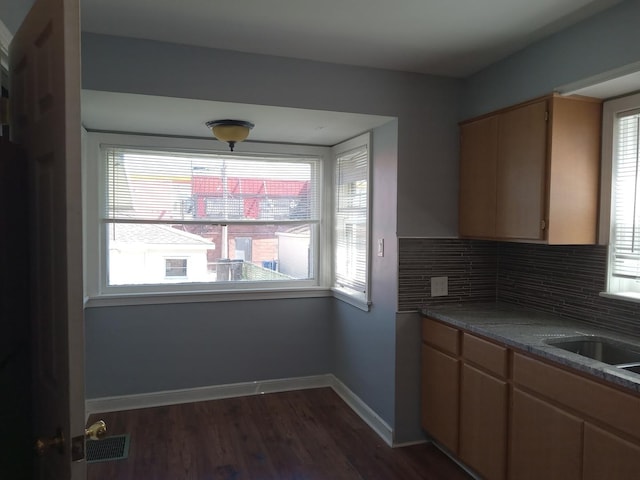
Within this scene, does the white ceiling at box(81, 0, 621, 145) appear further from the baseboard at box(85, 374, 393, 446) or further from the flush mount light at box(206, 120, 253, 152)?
the baseboard at box(85, 374, 393, 446)

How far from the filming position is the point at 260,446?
3008mm

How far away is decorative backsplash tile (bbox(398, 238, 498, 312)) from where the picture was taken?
2.97 m

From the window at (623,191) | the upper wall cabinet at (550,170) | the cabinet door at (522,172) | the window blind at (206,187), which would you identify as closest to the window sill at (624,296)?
the window at (623,191)

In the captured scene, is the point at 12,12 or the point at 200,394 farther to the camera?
the point at 200,394

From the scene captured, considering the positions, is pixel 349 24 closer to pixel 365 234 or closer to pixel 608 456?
pixel 365 234

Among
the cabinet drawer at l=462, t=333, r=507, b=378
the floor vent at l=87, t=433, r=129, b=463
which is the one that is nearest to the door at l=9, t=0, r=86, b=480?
the floor vent at l=87, t=433, r=129, b=463

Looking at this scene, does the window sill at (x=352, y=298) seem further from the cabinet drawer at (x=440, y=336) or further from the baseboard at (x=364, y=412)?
the baseboard at (x=364, y=412)

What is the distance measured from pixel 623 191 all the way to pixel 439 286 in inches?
45.8

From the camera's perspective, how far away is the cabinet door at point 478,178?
277cm

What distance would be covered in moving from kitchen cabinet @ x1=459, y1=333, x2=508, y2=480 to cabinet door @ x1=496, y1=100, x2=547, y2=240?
674mm

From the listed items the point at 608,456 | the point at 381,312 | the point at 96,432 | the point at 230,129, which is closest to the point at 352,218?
the point at 381,312

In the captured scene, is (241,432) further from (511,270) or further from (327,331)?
(511,270)

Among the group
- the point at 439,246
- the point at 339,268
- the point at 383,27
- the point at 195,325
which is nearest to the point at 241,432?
the point at 195,325

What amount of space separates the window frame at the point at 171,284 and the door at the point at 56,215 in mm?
2298
